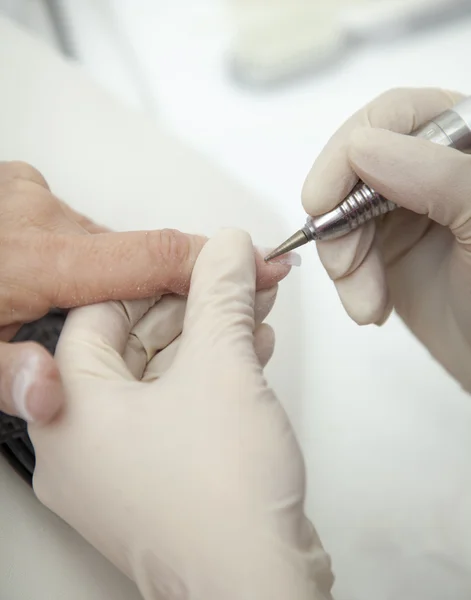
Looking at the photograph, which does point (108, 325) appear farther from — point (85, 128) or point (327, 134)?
point (327, 134)

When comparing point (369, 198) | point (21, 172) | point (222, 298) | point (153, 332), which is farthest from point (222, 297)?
point (21, 172)

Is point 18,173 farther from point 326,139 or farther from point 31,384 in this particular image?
point 326,139

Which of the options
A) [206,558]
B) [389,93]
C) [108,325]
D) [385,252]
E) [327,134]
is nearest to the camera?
[206,558]

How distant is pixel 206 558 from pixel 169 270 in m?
0.29

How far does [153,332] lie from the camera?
2.13ft

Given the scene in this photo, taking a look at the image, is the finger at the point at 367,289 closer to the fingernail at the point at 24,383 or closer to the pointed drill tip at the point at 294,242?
the pointed drill tip at the point at 294,242

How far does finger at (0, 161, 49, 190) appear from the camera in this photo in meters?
0.71

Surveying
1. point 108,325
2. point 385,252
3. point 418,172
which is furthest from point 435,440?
point 108,325

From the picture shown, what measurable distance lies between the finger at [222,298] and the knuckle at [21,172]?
26 centimetres

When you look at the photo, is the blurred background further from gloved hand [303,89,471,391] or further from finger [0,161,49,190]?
finger [0,161,49,190]

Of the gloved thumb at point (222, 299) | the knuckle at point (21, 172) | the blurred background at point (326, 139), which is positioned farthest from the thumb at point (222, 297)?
the blurred background at point (326, 139)

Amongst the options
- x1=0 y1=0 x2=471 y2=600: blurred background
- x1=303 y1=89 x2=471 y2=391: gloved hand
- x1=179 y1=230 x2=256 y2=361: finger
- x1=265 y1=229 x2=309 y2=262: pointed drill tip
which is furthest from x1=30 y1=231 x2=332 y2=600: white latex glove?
x1=0 y1=0 x2=471 y2=600: blurred background

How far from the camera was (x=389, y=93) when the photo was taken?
73 cm

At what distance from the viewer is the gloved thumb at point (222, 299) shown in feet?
1.79
